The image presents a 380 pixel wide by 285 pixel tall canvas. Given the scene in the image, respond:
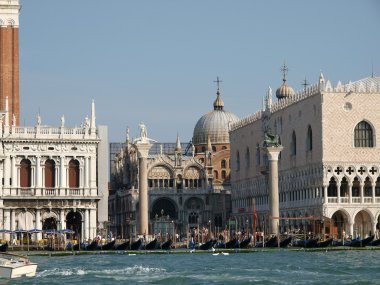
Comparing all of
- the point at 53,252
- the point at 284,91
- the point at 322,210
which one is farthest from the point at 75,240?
the point at 284,91

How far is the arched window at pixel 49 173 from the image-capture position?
7500cm

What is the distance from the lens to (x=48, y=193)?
7456 centimetres

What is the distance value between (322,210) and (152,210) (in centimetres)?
2639

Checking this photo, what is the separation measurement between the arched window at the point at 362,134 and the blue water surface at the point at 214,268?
14.8 m

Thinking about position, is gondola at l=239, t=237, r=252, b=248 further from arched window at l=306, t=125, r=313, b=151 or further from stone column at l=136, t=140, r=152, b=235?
arched window at l=306, t=125, r=313, b=151

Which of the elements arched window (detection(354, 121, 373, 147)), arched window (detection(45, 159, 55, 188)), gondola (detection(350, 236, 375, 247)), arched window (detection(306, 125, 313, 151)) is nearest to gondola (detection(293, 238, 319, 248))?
gondola (detection(350, 236, 375, 247))

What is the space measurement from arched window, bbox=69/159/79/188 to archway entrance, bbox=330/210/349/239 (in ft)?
53.8

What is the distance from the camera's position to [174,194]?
3915 inches

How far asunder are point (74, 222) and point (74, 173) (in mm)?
3060

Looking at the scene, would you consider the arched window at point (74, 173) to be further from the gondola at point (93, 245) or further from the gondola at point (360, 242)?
the gondola at point (360, 242)

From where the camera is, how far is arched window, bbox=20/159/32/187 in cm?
7475

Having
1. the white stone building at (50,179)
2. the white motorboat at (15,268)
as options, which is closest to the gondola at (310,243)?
the white stone building at (50,179)

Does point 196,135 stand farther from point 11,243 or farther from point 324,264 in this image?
point 324,264

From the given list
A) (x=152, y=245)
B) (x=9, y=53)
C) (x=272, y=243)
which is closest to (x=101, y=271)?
(x=152, y=245)
